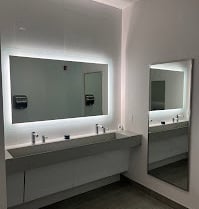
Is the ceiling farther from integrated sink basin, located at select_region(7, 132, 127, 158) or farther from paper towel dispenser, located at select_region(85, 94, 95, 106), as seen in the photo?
integrated sink basin, located at select_region(7, 132, 127, 158)

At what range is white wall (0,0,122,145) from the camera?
2.54m

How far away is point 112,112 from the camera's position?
3.53 metres

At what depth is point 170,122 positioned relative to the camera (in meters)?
2.94

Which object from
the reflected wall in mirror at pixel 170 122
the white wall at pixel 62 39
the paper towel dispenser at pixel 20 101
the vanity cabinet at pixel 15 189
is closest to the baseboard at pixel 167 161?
the reflected wall in mirror at pixel 170 122

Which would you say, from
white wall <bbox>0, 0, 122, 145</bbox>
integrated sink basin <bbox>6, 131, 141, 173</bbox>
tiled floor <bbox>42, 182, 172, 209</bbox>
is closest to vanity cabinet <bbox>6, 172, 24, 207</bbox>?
integrated sink basin <bbox>6, 131, 141, 173</bbox>

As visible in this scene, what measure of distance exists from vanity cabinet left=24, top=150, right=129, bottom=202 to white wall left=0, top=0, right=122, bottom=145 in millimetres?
481

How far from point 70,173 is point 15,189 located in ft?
2.32

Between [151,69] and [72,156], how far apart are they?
5.59 ft

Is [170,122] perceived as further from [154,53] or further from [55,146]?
[55,146]

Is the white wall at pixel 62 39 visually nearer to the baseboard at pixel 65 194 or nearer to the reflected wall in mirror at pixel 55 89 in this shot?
the reflected wall in mirror at pixel 55 89

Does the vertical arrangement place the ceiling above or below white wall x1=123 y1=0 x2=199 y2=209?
above

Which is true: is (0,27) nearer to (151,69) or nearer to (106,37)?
(106,37)

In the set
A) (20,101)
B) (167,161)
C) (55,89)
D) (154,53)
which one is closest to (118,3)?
(154,53)

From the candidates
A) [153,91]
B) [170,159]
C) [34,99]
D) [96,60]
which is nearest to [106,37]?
[96,60]
